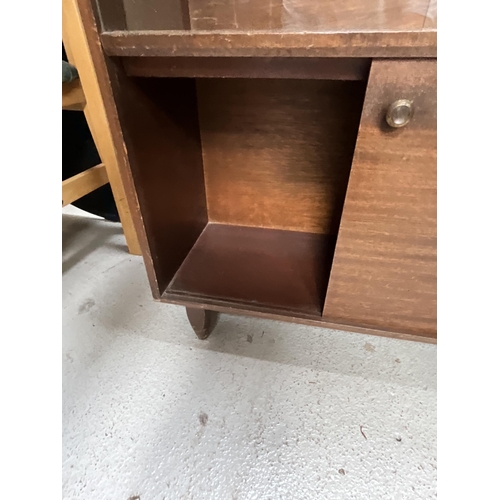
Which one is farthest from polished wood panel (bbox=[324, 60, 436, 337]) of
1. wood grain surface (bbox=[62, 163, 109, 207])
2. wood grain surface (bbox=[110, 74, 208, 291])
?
wood grain surface (bbox=[62, 163, 109, 207])

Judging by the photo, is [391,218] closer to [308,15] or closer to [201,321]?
[308,15]

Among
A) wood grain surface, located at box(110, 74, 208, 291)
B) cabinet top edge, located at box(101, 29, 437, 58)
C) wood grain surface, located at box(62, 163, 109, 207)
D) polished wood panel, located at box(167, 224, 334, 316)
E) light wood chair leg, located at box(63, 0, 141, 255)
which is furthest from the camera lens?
wood grain surface, located at box(62, 163, 109, 207)

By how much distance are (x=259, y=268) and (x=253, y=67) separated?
1.20ft

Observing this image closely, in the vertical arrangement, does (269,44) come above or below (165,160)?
above

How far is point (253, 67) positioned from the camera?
447 millimetres

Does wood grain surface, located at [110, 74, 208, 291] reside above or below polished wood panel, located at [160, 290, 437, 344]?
above

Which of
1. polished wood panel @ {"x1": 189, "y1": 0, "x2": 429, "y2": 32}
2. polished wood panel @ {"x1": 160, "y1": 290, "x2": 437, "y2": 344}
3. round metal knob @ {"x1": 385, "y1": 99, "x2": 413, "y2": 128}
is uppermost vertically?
polished wood panel @ {"x1": 189, "y1": 0, "x2": 429, "y2": 32}

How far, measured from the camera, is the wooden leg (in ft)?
2.42

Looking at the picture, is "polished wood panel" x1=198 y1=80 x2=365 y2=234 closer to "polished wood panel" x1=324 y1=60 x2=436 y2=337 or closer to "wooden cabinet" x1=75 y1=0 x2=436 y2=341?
"wooden cabinet" x1=75 y1=0 x2=436 y2=341

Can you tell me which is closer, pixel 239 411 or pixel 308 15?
pixel 308 15

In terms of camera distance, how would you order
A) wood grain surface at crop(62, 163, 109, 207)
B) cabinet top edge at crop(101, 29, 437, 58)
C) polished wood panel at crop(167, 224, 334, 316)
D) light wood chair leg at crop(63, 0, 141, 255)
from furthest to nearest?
1. wood grain surface at crop(62, 163, 109, 207)
2. light wood chair leg at crop(63, 0, 141, 255)
3. polished wood panel at crop(167, 224, 334, 316)
4. cabinet top edge at crop(101, 29, 437, 58)

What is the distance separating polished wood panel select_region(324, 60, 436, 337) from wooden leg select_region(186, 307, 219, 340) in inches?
10.3

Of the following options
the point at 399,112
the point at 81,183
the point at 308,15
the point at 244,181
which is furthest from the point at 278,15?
the point at 81,183

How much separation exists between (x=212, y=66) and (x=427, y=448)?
2.14 ft
